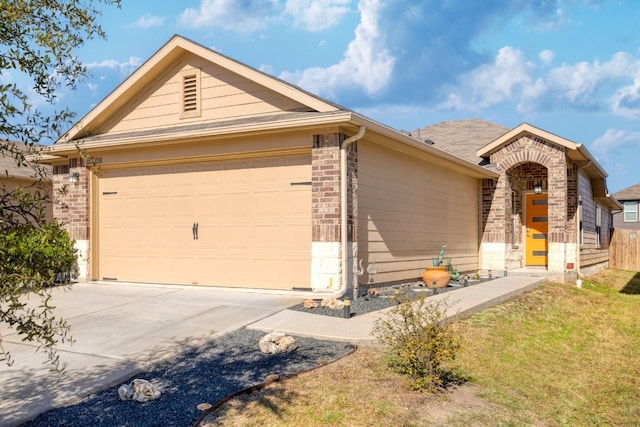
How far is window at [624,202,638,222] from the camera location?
1436 inches

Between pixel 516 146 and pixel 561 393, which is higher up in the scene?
pixel 516 146

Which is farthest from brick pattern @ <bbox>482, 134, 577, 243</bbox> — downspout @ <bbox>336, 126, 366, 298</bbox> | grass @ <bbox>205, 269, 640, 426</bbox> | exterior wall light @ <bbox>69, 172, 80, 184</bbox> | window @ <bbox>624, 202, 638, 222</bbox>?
window @ <bbox>624, 202, 638, 222</bbox>

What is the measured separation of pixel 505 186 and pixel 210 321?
12035 millimetres

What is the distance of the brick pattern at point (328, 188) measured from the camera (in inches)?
388

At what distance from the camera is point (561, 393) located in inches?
247

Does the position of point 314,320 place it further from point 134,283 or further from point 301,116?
point 134,283

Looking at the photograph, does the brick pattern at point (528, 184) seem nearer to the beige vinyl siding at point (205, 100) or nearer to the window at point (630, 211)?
the beige vinyl siding at point (205, 100)

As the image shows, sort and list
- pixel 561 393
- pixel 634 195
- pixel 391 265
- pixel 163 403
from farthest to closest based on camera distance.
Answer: pixel 634 195 → pixel 391 265 → pixel 561 393 → pixel 163 403

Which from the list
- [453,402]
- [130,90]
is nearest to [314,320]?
[453,402]

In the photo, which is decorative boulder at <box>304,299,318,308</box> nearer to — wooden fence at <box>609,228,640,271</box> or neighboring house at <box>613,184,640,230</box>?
wooden fence at <box>609,228,640,271</box>

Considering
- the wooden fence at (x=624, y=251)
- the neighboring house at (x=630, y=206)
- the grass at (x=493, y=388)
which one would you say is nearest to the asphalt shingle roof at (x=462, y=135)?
the grass at (x=493, y=388)

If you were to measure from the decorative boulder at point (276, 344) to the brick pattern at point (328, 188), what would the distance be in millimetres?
3221

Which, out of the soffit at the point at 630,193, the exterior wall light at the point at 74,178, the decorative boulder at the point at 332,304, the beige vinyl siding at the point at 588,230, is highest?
the soffit at the point at 630,193

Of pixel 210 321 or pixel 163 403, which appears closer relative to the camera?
pixel 163 403
